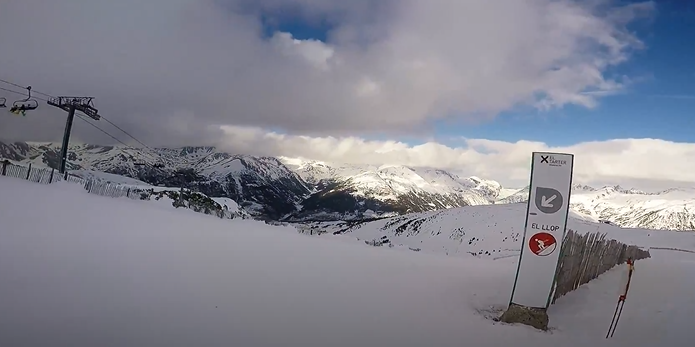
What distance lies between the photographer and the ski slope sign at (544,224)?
6.90m

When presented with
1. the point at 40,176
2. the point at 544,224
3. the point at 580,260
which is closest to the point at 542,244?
the point at 544,224

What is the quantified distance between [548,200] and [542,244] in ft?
2.50

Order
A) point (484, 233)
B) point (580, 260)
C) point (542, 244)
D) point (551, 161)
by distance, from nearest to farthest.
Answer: point (551, 161), point (542, 244), point (580, 260), point (484, 233)

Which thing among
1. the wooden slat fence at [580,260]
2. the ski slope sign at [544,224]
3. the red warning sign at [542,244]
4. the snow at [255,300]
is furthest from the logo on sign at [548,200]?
the snow at [255,300]

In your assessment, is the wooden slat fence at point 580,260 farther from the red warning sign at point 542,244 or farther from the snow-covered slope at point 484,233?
the snow-covered slope at point 484,233

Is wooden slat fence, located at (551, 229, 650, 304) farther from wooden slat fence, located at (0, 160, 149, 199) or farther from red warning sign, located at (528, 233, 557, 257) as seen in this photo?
wooden slat fence, located at (0, 160, 149, 199)

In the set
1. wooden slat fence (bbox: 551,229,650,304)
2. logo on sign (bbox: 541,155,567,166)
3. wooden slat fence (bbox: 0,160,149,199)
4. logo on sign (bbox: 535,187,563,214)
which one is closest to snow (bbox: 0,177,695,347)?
wooden slat fence (bbox: 551,229,650,304)

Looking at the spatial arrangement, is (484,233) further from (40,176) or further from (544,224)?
(544,224)

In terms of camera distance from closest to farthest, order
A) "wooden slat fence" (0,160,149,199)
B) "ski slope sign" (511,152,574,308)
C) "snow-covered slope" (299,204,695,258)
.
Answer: "ski slope sign" (511,152,574,308) → "wooden slat fence" (0,160,149,199) → "snow-covered slope" (299,204,695,258)

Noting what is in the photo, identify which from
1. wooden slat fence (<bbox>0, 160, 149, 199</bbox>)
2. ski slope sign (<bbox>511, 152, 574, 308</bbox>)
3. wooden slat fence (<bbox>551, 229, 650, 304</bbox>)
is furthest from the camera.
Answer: wooden slat fence (<bbox>0, 160, 149, 199</bbox>)

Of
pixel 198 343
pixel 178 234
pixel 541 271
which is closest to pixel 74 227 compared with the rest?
pixel 178 234

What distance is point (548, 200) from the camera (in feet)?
23.0

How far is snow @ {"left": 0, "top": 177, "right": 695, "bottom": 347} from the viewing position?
17.4 ft

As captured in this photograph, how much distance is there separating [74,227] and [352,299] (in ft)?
32.1
